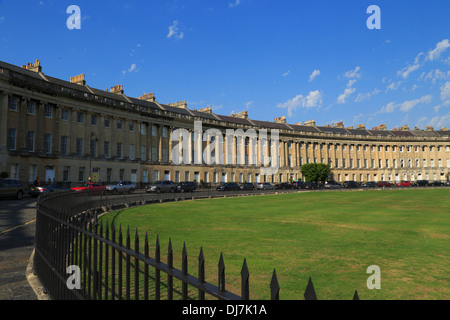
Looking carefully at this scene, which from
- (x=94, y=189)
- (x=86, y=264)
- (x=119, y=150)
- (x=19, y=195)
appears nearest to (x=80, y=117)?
(x=119, y=150)

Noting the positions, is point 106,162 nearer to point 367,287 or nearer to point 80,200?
point 80,200

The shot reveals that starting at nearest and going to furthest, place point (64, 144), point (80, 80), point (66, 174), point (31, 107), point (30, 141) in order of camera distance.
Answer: point (30, 141), point (31, 107), point (66, 174), point (64, 144), point (80, 80)

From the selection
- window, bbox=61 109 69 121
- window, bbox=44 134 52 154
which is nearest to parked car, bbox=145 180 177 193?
window, bbox=44 134 52 154

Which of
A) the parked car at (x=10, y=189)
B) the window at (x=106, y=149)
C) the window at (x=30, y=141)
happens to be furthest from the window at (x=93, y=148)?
the parked car at (x=10, y=189)

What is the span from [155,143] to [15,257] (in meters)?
58.6

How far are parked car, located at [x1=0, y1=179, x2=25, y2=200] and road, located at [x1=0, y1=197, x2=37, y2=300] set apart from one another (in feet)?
47.2

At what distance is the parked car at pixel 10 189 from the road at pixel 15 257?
47.2 feet

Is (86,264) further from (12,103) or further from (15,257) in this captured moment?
(12,103)

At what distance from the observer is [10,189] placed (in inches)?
1082

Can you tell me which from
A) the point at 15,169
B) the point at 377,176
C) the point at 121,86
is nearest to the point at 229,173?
the point at 121,86

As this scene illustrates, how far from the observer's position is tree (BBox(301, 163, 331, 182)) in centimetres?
8581

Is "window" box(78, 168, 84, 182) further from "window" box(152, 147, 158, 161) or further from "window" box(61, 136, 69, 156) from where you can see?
"window" box(152, 147, 158, 161)

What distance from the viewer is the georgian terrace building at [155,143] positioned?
4472 centimetres
